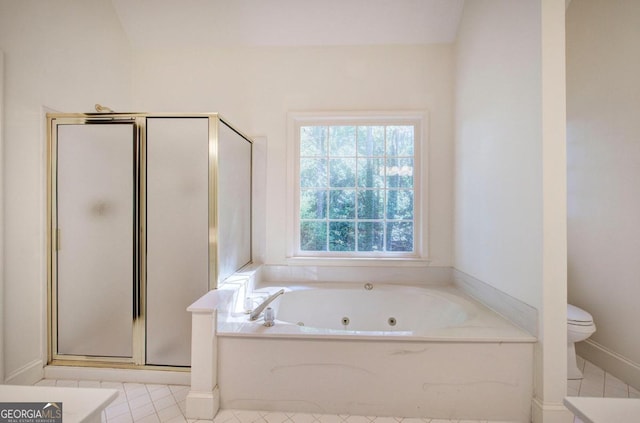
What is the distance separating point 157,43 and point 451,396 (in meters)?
3.32

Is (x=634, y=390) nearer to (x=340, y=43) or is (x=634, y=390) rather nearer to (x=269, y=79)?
(x=340, y=43)

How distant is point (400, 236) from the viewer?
8.23ft

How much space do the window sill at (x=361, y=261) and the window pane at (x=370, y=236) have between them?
0.12 meters

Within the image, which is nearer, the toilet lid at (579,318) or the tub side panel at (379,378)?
the tub side panel at (379,378)

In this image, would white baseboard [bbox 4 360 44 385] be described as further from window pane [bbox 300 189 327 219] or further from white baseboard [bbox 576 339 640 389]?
white baseboard [bbox 576 339 640 389]

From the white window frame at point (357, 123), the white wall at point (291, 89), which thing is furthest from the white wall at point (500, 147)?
the white window frame at point (357, 123)

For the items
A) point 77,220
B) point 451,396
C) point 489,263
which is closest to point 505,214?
point 489,263

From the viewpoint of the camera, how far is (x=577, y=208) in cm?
213

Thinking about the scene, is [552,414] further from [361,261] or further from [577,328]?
[361,261]

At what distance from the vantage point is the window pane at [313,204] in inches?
100

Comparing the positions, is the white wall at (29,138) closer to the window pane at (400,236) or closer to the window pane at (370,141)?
the window pane at (370,141)

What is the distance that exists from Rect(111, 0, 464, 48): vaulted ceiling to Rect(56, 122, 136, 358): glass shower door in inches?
45.4

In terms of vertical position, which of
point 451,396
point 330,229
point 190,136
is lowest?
point 451,396

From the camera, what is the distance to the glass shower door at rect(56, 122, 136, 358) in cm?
179
